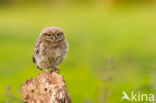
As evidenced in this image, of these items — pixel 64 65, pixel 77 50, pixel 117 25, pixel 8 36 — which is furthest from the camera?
pixel 117 25

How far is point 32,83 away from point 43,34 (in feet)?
3.65

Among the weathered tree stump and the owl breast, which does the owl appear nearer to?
the owl breast

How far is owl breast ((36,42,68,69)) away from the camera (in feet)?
28.6

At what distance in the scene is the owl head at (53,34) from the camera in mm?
8617

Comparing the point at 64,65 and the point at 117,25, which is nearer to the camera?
the point at 64,65

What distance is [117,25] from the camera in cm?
3341

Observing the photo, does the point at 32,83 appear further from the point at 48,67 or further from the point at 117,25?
the point at 117,25

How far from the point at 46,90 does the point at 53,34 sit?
1.17 m

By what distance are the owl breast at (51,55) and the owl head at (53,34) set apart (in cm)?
11

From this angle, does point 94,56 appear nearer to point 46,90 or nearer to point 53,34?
point 53,34

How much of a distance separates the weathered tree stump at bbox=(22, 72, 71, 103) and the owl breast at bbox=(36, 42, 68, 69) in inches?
31.6

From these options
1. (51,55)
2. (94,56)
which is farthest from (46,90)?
(94,56)

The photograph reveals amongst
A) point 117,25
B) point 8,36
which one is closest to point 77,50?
point 8,36

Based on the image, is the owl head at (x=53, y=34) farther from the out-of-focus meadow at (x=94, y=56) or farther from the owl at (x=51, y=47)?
the out-of-focus meadow at (x=94, y=56)
